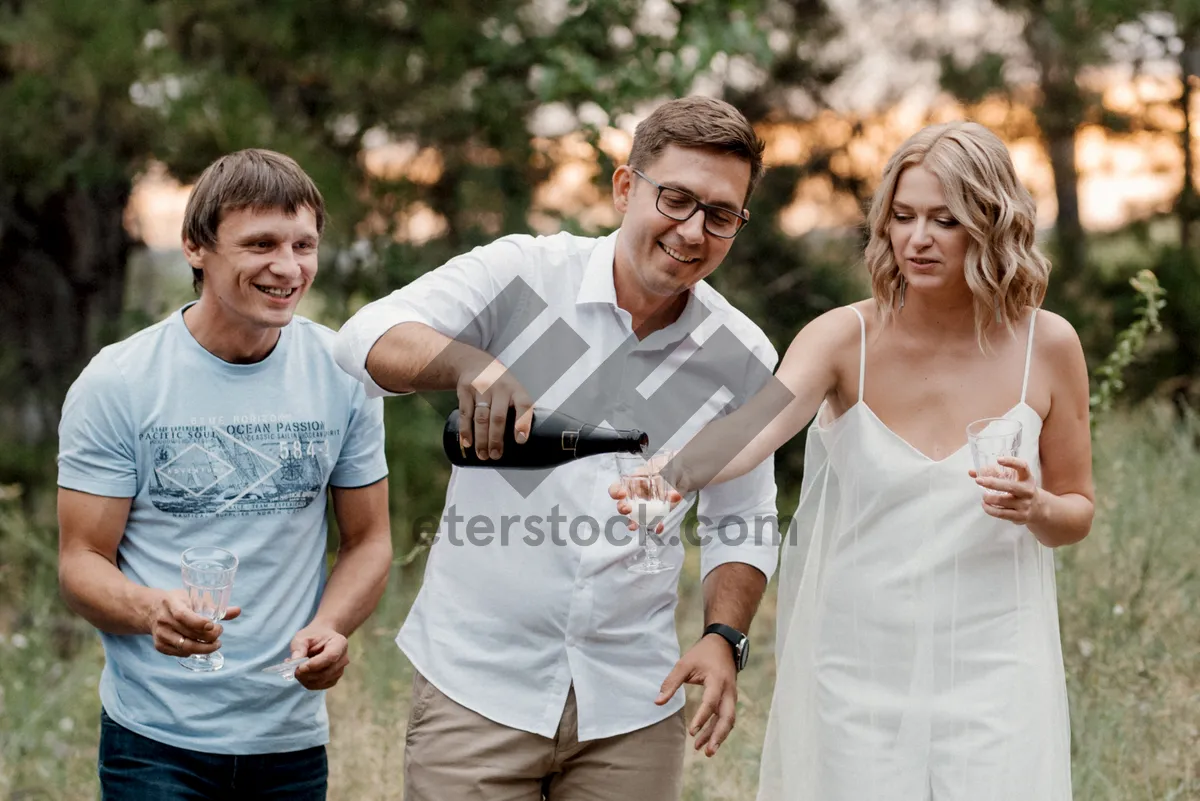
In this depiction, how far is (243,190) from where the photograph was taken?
267 centimetres

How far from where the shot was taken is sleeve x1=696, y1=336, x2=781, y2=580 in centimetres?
278

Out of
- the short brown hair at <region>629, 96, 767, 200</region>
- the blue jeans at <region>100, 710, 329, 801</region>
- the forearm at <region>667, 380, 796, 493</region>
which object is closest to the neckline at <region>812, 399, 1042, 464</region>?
the forearm at <region>667, 380, 796, 493</region>

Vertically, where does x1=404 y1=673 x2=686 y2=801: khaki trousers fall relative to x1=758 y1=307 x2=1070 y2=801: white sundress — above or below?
below

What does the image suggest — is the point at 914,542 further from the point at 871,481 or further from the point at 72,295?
the point at 72,295

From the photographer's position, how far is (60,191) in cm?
724

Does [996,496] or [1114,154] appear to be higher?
[1114,154]

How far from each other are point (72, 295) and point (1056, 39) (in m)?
5.57

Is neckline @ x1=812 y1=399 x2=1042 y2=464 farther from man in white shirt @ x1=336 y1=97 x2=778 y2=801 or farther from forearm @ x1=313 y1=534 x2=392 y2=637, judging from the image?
forearm @ x1=313 y1=534 x2=392 y2=637

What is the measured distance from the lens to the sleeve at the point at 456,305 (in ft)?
8.39

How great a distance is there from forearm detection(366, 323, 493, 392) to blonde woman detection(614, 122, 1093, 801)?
36 cm

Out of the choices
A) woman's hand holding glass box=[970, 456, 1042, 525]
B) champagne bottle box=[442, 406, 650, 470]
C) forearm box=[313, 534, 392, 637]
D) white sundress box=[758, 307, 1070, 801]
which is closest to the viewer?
woman's hand holding glass box=[970, 456, 1042, 525]

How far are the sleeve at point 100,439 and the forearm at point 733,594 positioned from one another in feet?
3.79

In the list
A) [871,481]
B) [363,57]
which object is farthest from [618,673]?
[363,57]

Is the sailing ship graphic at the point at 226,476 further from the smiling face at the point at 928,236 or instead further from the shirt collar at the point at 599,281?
the smiling face at the point at 928,236
